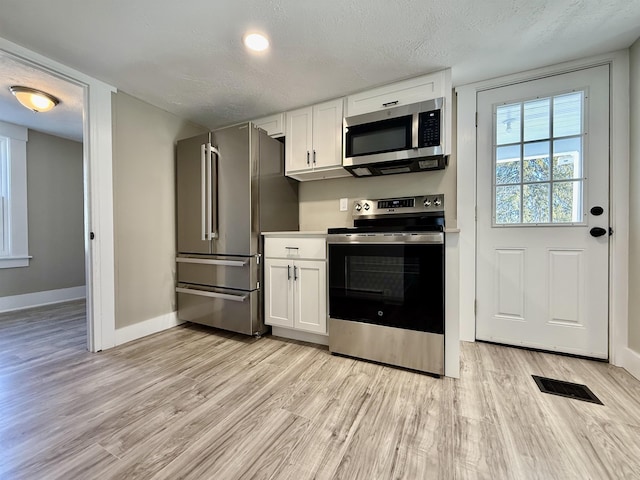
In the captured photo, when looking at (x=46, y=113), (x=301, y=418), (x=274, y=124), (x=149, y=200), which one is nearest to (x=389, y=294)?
(x=301, y=418)

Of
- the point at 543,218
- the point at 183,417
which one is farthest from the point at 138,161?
the point at 543,218

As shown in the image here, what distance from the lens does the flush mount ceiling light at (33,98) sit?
7.48ft

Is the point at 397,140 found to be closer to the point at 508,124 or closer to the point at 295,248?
the point at 508,124

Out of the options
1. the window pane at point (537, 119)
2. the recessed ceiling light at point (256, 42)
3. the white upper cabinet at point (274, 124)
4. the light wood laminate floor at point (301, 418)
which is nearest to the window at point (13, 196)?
the light wood laminate floor at point (301, 418)

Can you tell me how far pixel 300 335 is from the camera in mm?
2332

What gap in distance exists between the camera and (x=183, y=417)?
1336 mm

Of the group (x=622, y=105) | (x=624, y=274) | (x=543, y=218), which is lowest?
(x=624, y=274)

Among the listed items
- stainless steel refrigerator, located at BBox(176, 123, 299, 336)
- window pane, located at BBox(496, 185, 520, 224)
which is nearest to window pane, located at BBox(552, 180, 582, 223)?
window pane, located at BBox(496, 185, 520, 224)

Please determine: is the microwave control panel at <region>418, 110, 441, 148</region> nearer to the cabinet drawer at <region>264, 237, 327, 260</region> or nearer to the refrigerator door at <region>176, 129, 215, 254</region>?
the cabinet drawer at <region>264, 237, 327, 260</region>

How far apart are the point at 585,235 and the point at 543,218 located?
27cm

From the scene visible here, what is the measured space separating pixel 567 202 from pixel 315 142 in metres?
2.02

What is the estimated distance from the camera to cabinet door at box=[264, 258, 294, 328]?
→ 7.39ft

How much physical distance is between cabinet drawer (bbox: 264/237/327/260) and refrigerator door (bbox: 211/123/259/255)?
0.13 metres

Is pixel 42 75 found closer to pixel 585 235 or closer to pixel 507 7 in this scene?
pixel 507 7
